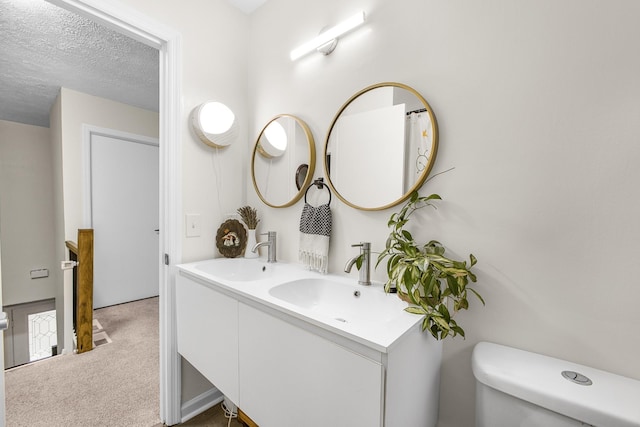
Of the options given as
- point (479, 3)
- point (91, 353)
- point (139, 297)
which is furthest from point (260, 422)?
point (139, 297)

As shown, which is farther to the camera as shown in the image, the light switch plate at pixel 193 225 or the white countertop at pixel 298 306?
the light switch plate at pixel 193 225

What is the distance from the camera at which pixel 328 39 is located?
1302mm

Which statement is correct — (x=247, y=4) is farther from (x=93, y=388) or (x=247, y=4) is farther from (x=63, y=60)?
(x=93, y=388)

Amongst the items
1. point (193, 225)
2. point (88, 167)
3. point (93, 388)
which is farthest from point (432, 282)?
point (88, 167)

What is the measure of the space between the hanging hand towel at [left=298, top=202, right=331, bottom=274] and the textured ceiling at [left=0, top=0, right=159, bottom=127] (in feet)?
5.88

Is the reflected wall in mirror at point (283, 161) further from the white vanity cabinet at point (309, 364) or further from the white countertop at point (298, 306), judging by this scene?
the white vanity cabinet at point (309, 364)

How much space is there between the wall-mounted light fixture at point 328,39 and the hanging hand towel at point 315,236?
2.50 ft

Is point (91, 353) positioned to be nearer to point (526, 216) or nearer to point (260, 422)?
point (260, 422)

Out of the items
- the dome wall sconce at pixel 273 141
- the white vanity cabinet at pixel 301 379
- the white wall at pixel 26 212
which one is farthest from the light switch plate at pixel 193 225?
the white wall at pixel 26 212

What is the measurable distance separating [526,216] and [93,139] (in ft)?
12.1

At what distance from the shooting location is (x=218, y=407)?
164 centimetres

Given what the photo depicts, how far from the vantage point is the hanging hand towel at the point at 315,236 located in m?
1.31

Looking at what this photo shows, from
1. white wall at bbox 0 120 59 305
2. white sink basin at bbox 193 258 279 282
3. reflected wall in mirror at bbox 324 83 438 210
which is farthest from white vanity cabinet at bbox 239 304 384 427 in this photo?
white wall at bbox 0 120 59 305

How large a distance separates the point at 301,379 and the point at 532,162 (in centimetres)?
95
